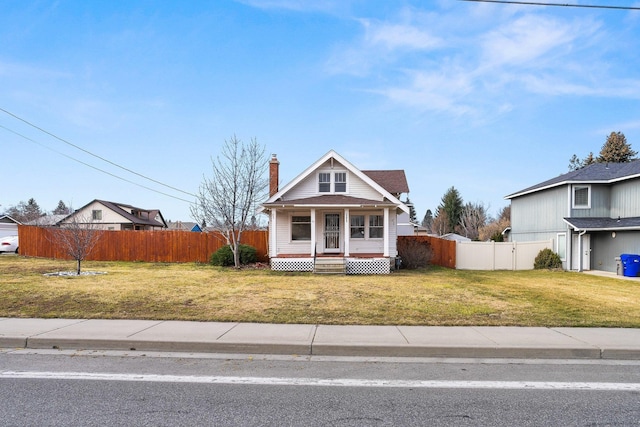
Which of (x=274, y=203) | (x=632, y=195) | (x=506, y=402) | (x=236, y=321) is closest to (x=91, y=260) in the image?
(x=274, y=203)

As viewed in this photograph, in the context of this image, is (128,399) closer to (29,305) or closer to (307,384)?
(307,384)

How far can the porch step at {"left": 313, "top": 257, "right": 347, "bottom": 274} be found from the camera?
59.0 feet

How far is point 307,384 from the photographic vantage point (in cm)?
480

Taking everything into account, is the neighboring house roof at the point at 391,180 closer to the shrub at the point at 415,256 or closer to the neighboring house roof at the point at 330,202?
the shrub at the point at 415,256

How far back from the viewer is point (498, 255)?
22.8m

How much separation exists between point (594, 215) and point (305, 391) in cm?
2352

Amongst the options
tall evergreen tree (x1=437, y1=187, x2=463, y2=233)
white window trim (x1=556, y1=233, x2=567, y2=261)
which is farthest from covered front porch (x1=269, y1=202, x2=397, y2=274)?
tall evergreen tree (x1=437, y1=187, x2=463, y2=233)

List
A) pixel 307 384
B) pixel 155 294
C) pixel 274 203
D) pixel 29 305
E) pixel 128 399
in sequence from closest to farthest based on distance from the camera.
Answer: pixel 128 399, pixel 307 384, pixel 29 305, pixel 155 294, pixel 274 203

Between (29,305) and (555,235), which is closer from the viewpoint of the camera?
(29,305)

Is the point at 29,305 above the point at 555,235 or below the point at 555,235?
below

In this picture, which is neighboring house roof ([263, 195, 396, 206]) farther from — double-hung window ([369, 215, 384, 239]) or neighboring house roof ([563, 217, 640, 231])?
neighboring house roof ([563, 217, 640, 231])

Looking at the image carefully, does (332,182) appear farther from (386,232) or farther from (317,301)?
(317,301)

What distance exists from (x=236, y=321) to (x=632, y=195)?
2210 centimetres

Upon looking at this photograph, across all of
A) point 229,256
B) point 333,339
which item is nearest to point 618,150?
point 229,256
